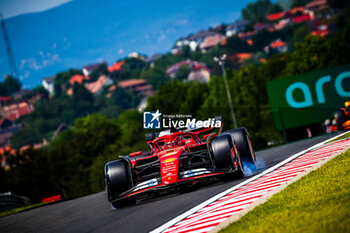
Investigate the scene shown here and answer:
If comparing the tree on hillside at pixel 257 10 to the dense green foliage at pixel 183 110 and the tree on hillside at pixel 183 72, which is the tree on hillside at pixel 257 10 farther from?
the dense green foliage at pixel 183 110

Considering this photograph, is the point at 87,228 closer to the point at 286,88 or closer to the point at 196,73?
the point at 286,88

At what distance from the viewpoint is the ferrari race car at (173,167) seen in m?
12.2

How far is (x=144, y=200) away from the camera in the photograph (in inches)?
539

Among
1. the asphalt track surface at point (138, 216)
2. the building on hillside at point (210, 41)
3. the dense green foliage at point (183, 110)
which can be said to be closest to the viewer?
the asphalt track surface at point (138, 216)

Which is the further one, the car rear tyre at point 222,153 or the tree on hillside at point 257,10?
the tree on hillside at point 257,10

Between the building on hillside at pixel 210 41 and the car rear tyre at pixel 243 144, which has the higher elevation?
the building on hillside at pixel 210 41

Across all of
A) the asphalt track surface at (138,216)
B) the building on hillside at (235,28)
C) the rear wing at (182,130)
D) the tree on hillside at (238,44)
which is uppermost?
the building on hillside at (235,28)

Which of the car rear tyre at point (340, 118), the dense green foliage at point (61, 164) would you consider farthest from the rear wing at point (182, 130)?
the dense green foliage at point (61, 164)

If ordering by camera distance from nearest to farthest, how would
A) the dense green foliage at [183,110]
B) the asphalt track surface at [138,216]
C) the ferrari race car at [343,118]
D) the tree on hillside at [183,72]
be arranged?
the asphalt track surface at [138,216]
the ferrari race car at [343,118]
the dense green foliage at [183,110]
the tree on hillside at [183,72]

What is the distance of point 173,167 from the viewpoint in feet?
40.0

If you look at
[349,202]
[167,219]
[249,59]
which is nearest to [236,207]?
[167,219]

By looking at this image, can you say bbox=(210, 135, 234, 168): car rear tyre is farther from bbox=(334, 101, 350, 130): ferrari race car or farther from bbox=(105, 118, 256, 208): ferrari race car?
bbox=(334, 101, 350, 130): ferrari race car

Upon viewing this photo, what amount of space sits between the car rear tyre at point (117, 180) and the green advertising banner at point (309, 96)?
938 inches

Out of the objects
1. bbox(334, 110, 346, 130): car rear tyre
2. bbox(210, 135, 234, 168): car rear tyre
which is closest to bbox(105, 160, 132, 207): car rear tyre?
bbox(210, 135, 234, 168): car rear tyre
